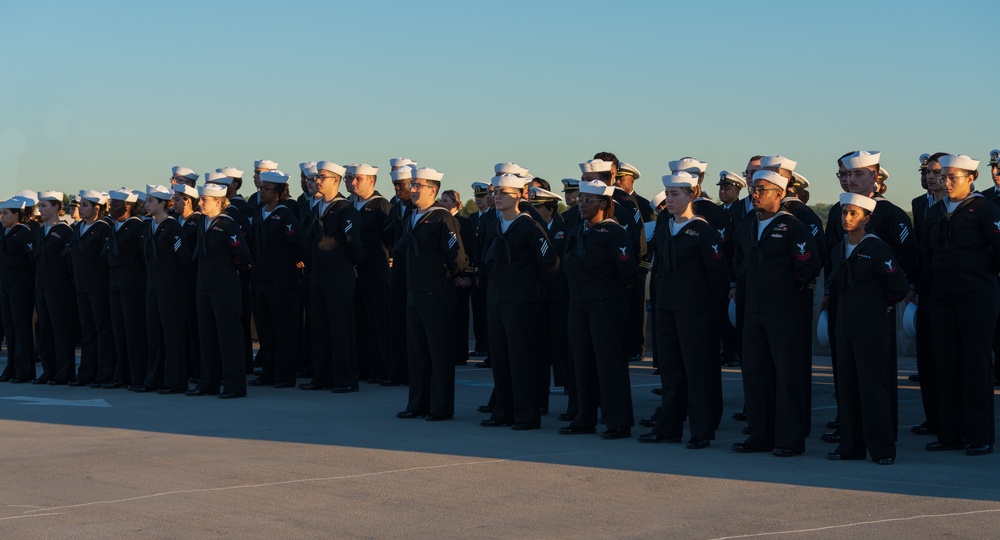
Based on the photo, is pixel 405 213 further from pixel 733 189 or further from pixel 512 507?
pixel 512 507

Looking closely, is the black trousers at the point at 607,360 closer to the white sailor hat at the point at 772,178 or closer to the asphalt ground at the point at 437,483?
the asphalt ground at the point at 437,483

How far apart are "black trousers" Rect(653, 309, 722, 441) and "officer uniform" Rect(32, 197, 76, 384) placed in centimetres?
820

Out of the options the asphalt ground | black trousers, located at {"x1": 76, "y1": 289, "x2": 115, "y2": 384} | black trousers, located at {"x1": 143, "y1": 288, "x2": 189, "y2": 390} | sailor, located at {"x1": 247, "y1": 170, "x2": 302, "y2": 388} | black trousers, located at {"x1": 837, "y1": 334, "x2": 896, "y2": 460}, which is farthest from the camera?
black trousers, located at {"x1": 76, "y1": 289, "x2": 115, "y2": 384}

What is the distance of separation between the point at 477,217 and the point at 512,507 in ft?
33.7

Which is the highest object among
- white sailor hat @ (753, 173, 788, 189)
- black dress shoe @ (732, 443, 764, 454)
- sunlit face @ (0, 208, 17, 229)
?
sunlit face @ (0, 208, 17, 229)

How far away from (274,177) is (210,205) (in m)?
0.85

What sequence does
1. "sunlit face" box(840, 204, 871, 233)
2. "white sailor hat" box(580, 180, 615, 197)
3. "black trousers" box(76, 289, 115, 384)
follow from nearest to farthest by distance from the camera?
"sunlit face" box(840, 204, 871, 233)
"white sailor hat" box(580, 180, 615, 197)
"black trousers" box(76, 289, 115, 384)

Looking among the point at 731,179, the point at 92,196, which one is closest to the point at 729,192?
the point at 731,179

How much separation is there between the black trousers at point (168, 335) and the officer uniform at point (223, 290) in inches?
16.5

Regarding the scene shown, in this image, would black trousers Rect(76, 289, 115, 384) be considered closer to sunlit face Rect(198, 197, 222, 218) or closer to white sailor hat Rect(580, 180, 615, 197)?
sunlit face Rect(198, 197, 222, 218)

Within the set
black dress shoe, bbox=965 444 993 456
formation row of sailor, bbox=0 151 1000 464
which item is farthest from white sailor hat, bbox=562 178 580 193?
black dress shoe, bbox=965 444 993 456

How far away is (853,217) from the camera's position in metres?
9.58

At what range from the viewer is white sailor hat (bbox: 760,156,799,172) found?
36.0 feet

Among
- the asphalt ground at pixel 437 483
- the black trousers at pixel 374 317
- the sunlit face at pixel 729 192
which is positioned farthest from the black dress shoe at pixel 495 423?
the sunlit face at pixel 729 192
